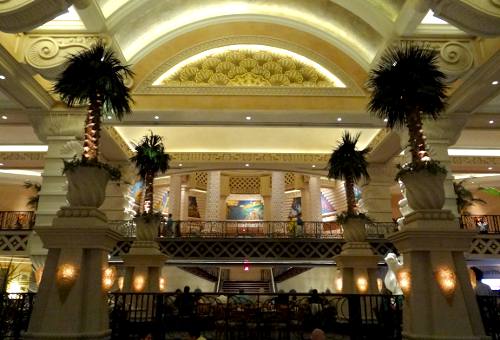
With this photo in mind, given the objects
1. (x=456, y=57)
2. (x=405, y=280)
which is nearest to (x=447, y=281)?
(x=405, y=280)

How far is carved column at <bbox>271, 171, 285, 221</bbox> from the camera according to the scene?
28016 millimetres

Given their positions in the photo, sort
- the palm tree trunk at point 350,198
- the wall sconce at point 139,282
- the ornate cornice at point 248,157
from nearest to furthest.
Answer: the wall sconce at point 139,282 → the palm tree trunk at point 350,198 → the ornate cornice at point 248,157

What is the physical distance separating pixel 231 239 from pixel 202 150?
5684 mm

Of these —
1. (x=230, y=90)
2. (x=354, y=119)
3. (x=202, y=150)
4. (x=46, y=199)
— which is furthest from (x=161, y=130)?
(x=354, y=119)

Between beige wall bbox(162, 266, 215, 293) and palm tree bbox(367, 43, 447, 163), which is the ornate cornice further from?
palm tree bbox(367, 43, 447, 163)

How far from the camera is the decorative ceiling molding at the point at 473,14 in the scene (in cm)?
877

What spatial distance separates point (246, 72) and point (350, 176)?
5.31 meters

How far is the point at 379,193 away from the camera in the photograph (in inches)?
754

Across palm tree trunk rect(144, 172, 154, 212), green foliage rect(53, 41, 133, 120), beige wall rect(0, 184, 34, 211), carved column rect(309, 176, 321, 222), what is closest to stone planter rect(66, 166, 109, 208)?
green foliage rect(53, 41, 133, 120)

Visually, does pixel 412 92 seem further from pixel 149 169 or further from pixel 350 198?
pixel 149 169

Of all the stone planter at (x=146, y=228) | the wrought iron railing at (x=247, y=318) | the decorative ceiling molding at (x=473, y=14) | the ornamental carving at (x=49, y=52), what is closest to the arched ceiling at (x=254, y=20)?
the ornamental carving at (x=49, y=52)

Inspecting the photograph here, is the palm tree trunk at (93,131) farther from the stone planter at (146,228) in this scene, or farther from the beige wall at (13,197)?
the beige wall at (13,197)

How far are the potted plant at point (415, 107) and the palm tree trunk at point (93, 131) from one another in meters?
5.29

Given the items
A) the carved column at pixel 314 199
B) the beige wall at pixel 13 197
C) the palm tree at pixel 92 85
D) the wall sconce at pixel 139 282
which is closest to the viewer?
the palm tree at pixel 92 85
